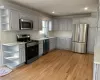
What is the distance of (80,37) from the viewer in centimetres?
569

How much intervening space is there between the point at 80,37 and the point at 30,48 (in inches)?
125

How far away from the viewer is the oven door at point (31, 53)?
3.90 metres

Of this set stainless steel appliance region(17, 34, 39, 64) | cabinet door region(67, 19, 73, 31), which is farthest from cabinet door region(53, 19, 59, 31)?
stainless steel appliance region(17, 34, 39, 64)

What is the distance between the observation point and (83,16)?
19.6 ft

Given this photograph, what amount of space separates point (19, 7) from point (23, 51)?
185 cm

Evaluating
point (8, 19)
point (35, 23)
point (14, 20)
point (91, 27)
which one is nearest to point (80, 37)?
point (91, 27)

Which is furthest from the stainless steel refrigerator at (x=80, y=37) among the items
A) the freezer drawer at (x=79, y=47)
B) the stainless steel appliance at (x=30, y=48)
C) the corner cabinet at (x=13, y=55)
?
the corner cabinet at (x=13, y=55)

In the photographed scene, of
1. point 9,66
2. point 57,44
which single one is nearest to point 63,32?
point 57,44

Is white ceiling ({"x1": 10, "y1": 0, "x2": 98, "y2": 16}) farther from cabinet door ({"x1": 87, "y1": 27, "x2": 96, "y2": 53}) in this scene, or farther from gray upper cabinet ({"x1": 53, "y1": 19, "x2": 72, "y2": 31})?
gray upper cabinet ({"x1": 53, "y1": 19, "x2": 72, "y2": 31})

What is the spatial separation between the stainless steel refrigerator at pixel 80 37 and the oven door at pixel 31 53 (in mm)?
2668

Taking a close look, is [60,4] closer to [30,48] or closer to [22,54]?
[30,48]

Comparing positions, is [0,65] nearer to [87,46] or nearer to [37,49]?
[37,49]

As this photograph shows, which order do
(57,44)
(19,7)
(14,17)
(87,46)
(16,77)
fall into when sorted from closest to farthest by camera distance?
1. (16,77)
2. (14,17)
3. (19,7)
4. (87,46)
5. (57,44)

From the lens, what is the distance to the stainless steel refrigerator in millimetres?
5562
